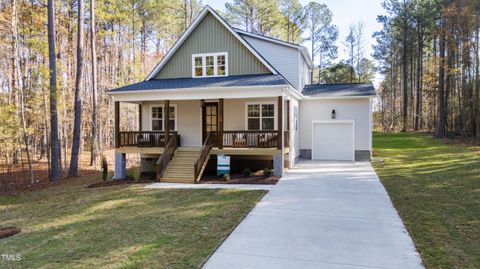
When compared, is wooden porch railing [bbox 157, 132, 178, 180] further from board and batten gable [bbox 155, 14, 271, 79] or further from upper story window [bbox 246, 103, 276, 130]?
board and batten gable [bbox 155, 14, 271, 79]

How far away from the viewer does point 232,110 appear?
1559cm

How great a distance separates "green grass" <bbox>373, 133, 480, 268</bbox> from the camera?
199 inches

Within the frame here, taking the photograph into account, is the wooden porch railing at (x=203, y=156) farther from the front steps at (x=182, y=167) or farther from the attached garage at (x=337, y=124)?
the attached garage at (x=337, y=124)

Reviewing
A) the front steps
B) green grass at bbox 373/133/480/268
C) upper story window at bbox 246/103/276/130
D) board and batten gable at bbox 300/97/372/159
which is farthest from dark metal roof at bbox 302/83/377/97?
the front steps

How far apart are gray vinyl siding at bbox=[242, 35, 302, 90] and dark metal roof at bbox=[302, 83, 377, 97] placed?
1.42 metres

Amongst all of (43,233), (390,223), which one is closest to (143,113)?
(43,233)

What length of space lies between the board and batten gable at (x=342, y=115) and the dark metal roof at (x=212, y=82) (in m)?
4.54

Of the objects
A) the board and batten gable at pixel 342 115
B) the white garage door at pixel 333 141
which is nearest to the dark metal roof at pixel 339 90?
the board and batten gable at pixel 342 115

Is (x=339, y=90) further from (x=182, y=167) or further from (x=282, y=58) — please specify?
(x=182, y=167)

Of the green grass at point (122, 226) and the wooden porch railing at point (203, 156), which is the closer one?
the green grass at point (122, 226)

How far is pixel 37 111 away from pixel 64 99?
4.10 m

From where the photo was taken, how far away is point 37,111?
685 inches

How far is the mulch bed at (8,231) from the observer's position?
22.2ft

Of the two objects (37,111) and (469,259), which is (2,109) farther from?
(469,259)
